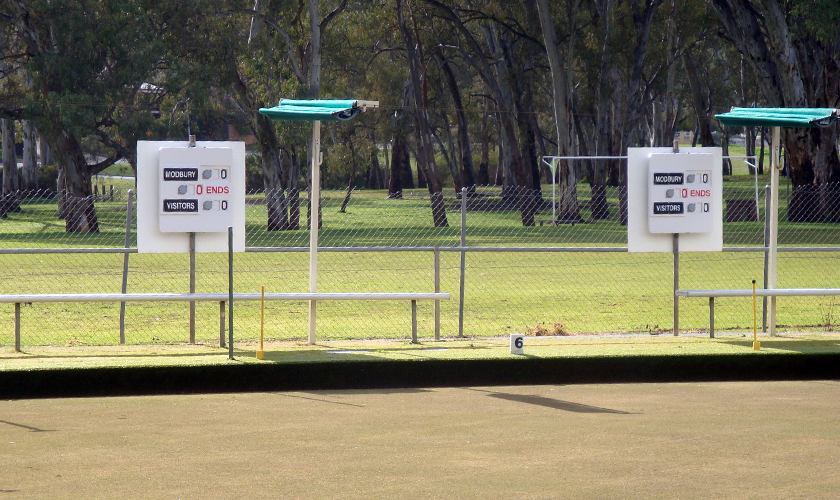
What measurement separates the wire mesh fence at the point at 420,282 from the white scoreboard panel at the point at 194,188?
2.42 feet

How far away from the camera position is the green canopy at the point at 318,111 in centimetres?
892

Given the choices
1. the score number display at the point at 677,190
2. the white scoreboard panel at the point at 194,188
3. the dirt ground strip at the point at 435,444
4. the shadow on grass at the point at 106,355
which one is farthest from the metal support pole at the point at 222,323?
the score number display at the point at 677,190

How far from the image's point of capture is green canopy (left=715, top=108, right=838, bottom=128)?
31.1 feet

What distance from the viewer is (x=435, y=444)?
21.3 feet

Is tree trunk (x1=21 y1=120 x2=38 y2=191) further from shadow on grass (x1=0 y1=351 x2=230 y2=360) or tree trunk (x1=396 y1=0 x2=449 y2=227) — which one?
shadow on grass (x1=0 y1=351 x2=230 y2=360)

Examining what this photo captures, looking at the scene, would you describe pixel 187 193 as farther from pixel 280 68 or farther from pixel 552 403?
pixel 280 68

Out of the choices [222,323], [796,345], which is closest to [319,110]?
[222,323]

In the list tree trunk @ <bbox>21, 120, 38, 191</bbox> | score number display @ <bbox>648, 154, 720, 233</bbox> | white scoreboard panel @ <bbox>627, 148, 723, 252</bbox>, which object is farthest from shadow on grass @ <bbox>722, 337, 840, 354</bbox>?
tree trunk @ <bbox>21, 120, 38, 191</bbox>

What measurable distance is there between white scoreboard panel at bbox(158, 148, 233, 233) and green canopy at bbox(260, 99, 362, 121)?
3.04 feet

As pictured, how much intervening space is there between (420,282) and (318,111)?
29.4 ft

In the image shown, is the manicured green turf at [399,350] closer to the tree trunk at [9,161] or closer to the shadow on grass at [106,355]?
the shadow on grass at [106,355]

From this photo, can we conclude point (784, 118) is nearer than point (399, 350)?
No

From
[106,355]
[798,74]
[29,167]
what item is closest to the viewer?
[106,355]

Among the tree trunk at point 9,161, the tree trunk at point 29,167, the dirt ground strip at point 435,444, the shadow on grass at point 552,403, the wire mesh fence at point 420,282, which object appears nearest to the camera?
the dirt ground strip at point 435,444
